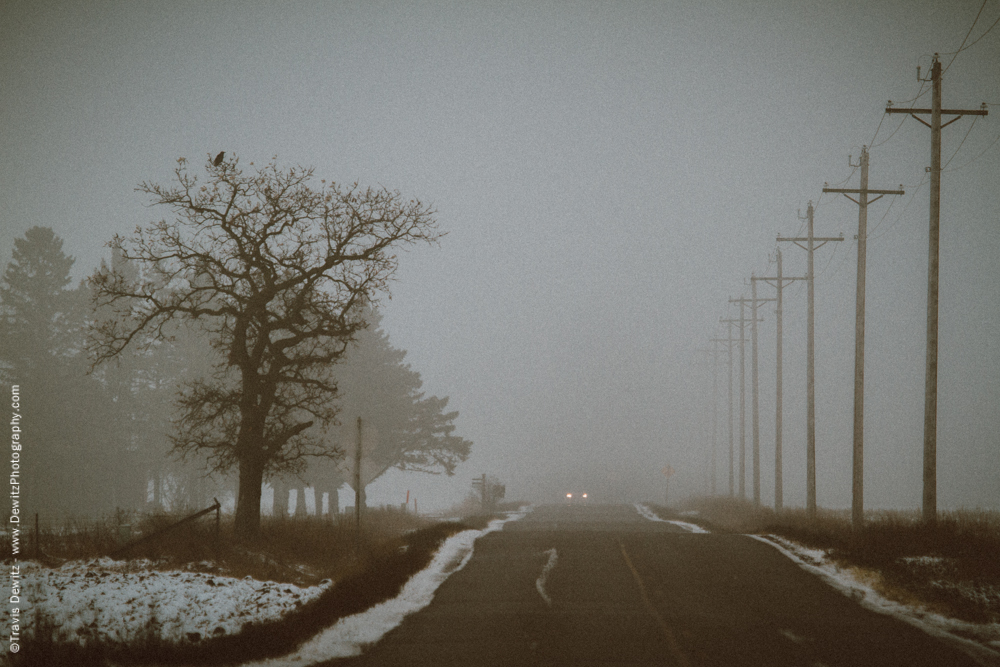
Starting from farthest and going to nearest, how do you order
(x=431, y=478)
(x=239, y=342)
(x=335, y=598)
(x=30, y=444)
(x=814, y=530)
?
(x=431, y=478)
(x=30, y=444)
(x=814, y=530)
(x=239, y=342)
(x=335, y=598)

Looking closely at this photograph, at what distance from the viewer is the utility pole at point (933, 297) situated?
2023 cm

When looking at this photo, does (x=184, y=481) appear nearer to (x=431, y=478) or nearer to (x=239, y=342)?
(x=239, y=342)

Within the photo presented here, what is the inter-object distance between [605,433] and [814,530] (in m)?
149

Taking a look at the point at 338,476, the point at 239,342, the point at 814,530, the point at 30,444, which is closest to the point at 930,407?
the point at 814,530

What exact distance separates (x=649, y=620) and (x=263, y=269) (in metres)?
13.1

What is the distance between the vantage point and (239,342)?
65.2ft

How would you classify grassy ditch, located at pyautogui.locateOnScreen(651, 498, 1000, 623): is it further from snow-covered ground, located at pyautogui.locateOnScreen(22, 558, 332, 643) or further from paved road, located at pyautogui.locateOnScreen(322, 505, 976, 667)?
snow-covered ground, located at pyautogui.locateOnScreen(22, 558, 332, 643)

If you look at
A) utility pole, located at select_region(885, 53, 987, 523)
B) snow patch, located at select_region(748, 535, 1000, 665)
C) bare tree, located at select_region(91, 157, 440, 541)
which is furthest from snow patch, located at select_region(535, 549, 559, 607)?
utility pole, located at select_region(885, 53, 987, 523)

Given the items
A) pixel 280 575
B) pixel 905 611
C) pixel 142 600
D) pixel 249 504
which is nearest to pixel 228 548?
pixel 249 504

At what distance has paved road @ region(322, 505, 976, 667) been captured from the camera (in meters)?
10.1

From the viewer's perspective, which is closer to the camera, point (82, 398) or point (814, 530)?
point (814, 530)

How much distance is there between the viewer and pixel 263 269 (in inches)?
790

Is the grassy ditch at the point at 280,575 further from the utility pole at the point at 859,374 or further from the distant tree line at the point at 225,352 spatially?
the utility pole at the point at 859,374

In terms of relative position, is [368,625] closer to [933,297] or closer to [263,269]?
[263,269]
